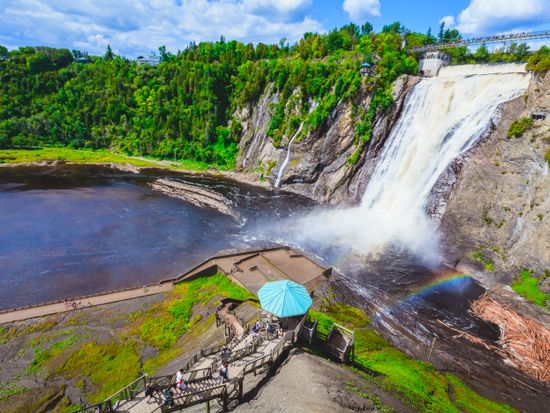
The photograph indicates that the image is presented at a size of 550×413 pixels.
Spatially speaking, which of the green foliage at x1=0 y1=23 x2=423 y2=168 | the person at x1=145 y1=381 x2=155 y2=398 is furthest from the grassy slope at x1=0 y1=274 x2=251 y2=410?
the green foliage at x1=0 y1=23 x2=423 y2=168

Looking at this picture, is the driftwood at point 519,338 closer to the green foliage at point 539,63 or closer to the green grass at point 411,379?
the green grass at point 411,379

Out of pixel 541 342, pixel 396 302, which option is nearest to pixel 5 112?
pixel 396 302

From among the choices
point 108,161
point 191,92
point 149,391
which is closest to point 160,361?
point 149,391

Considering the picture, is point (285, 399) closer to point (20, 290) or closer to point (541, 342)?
point (541, 342)

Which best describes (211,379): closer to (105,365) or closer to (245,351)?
(245,351)

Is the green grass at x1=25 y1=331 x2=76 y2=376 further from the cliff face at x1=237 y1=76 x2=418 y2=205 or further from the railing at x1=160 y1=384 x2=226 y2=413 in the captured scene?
the cliff face at x1=237 y1=76 x2=418 y2=205
